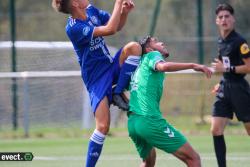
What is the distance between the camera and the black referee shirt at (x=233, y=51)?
11031 mm

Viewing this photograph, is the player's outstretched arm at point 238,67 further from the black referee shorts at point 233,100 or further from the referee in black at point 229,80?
the black referee shorts at point 233,100

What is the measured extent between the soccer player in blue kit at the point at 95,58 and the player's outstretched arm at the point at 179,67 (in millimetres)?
1187

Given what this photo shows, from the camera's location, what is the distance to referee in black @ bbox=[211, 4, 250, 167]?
36.1 feet

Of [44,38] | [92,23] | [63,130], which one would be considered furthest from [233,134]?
[44,38]

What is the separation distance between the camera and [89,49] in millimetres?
10188

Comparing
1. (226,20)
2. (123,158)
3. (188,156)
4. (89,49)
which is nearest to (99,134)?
(89,49)

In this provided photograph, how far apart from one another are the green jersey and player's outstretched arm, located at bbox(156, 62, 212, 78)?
0.51 feet

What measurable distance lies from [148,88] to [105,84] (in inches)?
49.8

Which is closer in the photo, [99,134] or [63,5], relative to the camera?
[99,134]

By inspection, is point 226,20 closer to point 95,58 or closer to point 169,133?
point 95,58

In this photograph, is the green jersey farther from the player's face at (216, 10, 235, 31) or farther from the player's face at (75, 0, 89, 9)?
the player's face at (216, 10, 235, 31)

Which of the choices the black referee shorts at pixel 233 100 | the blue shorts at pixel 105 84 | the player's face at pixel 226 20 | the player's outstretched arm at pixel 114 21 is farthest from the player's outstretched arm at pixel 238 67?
the player's outstretched arm at pixel 114 21

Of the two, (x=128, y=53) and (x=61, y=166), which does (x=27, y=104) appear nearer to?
(x=61, y=166)

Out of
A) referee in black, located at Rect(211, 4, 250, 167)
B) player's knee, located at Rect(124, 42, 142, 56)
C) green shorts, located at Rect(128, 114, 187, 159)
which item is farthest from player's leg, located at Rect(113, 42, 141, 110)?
referee in black, located at Rect(211, 4, 250, 167)
